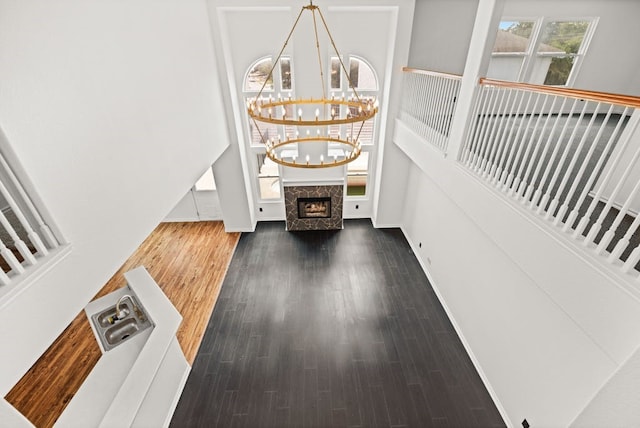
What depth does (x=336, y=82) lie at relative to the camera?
603cm

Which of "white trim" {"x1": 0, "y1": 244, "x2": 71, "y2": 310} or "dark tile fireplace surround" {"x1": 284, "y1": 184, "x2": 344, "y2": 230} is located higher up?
"white trim" {"x1": 0, "y1": 244, "x2": 71, "y2": 310}

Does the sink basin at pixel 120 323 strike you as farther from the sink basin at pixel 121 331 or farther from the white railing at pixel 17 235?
the white railing at pixel 17 235

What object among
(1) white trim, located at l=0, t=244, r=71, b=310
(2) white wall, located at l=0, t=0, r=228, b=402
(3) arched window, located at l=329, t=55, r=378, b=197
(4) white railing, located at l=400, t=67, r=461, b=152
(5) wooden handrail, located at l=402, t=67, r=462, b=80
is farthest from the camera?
(3) arched window, located at l=329, t=55, r=378, b=197

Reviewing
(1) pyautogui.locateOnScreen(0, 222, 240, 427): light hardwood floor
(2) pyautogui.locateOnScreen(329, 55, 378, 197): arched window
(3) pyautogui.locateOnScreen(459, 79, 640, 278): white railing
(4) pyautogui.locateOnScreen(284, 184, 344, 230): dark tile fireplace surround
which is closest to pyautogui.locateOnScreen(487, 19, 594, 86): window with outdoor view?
(3) pyautogui.locateOnScreen(459, 79, 640, 278): white railing

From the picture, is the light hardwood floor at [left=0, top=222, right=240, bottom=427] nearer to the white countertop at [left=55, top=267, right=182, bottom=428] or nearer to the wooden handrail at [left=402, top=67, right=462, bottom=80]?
the white countertop at [left=55, top=267, right=182, bottom=428]

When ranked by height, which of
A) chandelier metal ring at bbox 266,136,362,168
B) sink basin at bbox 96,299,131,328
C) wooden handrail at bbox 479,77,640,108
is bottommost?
sink basin at bbox 96,299,131,328

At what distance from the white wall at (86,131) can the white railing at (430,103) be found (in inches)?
144

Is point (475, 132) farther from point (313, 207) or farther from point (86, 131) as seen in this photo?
point (313, 207)

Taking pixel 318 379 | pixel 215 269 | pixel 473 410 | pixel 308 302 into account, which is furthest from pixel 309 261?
pixel 473 410

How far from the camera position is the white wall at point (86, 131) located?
5.86 ft

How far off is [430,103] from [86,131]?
4.46 meters

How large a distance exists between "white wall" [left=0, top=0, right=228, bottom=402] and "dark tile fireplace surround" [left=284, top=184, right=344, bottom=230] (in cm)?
347

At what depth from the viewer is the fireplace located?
704cm

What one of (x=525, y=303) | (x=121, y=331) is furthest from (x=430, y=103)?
(x=121, y=331)
